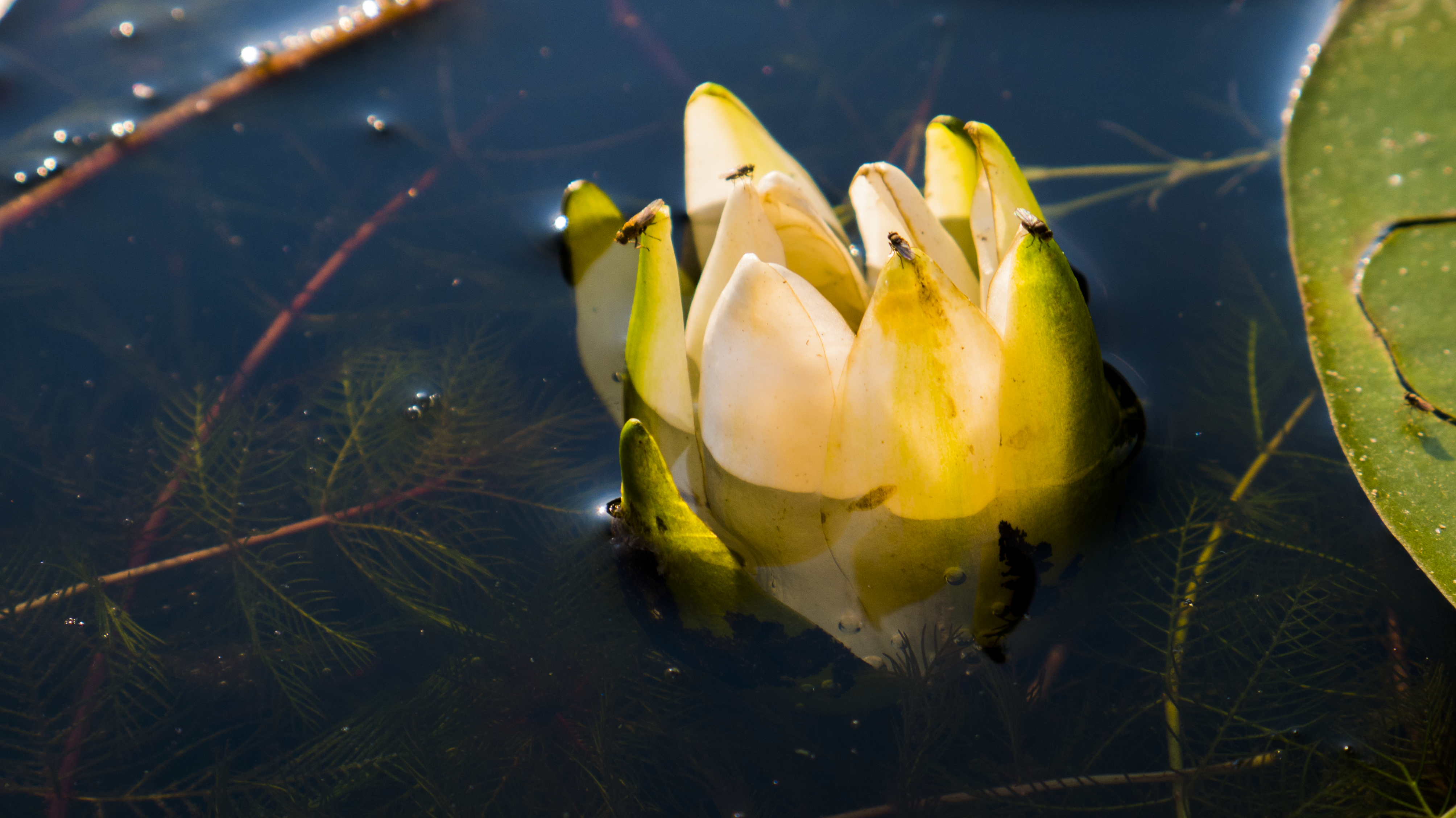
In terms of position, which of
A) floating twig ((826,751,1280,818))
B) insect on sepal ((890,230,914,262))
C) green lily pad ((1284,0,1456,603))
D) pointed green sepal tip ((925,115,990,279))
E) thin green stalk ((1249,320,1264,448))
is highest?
insect on sepal ((890,230,914,262))

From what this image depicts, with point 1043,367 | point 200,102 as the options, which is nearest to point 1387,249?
point 1043,367

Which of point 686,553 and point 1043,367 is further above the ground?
point 1043,367

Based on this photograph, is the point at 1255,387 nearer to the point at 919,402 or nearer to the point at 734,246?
the point at 919,402

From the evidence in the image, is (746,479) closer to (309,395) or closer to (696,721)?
(696,721)

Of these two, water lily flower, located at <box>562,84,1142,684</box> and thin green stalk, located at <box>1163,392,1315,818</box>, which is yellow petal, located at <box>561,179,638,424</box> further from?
thin green stalk, located at <box>1163,392,1315,818</box>

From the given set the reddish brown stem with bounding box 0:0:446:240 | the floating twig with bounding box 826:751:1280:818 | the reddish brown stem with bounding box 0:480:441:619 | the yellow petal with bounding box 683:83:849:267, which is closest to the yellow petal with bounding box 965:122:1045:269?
the yellow petal with bounding box 683:83:849:267

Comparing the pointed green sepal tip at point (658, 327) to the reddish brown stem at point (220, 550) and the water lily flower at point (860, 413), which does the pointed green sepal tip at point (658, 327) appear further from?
the reddish brown stem at point (220, 550)

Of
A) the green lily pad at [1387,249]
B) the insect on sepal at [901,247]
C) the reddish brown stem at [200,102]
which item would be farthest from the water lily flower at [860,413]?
the reddish brown stem at [200,102]
